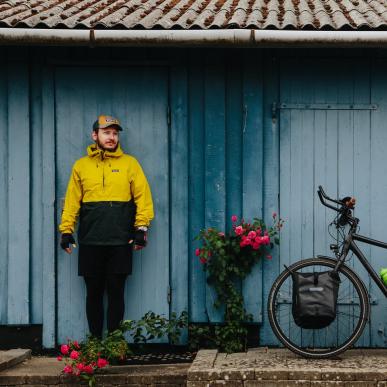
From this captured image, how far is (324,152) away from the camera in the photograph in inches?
301

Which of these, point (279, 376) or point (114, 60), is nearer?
point (279, 376)

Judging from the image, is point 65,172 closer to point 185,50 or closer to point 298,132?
point 185,50

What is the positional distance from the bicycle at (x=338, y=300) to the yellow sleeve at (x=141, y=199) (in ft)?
4.38

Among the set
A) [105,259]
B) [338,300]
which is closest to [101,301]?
[105,259]

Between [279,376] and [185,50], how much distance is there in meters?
3.23

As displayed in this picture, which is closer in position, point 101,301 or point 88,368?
point 88,368

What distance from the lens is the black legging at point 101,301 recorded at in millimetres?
7477

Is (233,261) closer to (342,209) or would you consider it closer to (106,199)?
(342,209)

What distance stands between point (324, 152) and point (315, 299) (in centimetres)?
157

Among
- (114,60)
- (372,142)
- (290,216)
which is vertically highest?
(114,60)

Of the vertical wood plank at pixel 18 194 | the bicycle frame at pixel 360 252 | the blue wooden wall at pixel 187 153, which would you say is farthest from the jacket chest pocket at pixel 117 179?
the bicycle frame at pixel 360 252

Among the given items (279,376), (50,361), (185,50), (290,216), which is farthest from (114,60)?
(279,376)

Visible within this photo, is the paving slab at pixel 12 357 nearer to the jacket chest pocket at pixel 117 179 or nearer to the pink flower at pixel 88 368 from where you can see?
the pink flower at pixel 88 368

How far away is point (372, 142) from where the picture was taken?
301 inches
